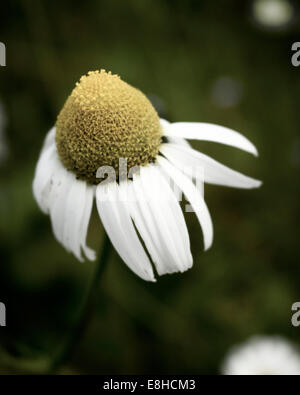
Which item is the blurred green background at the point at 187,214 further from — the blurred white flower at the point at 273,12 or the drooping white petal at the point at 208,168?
the drooping white petal at the point at 208,168

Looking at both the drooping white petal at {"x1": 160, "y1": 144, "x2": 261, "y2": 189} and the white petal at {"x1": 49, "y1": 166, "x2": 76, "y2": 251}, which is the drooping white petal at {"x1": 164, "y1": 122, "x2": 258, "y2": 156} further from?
the white petal at {"x1": 49, "y1": 166, "x2": 76, "y2": 251}

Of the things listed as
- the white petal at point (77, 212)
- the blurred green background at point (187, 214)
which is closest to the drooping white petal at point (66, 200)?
the white petal at point (77, 212)

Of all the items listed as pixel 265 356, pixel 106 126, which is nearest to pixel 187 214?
pixel 265 356

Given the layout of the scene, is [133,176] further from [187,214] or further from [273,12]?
[273,12]


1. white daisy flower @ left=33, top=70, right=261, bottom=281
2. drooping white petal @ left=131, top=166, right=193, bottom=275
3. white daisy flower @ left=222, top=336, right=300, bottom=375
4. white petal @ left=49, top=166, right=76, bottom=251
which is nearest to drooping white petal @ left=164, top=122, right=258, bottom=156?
white daisy flower @ left=33, top=70, right=261, bottom=281

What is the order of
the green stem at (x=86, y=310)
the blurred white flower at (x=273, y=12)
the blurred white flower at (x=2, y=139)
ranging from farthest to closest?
the blurred white flower at (x=273, y=12) < the blurred white flower at (x=2, y=139) < the green stem at (x=86, y=310)
